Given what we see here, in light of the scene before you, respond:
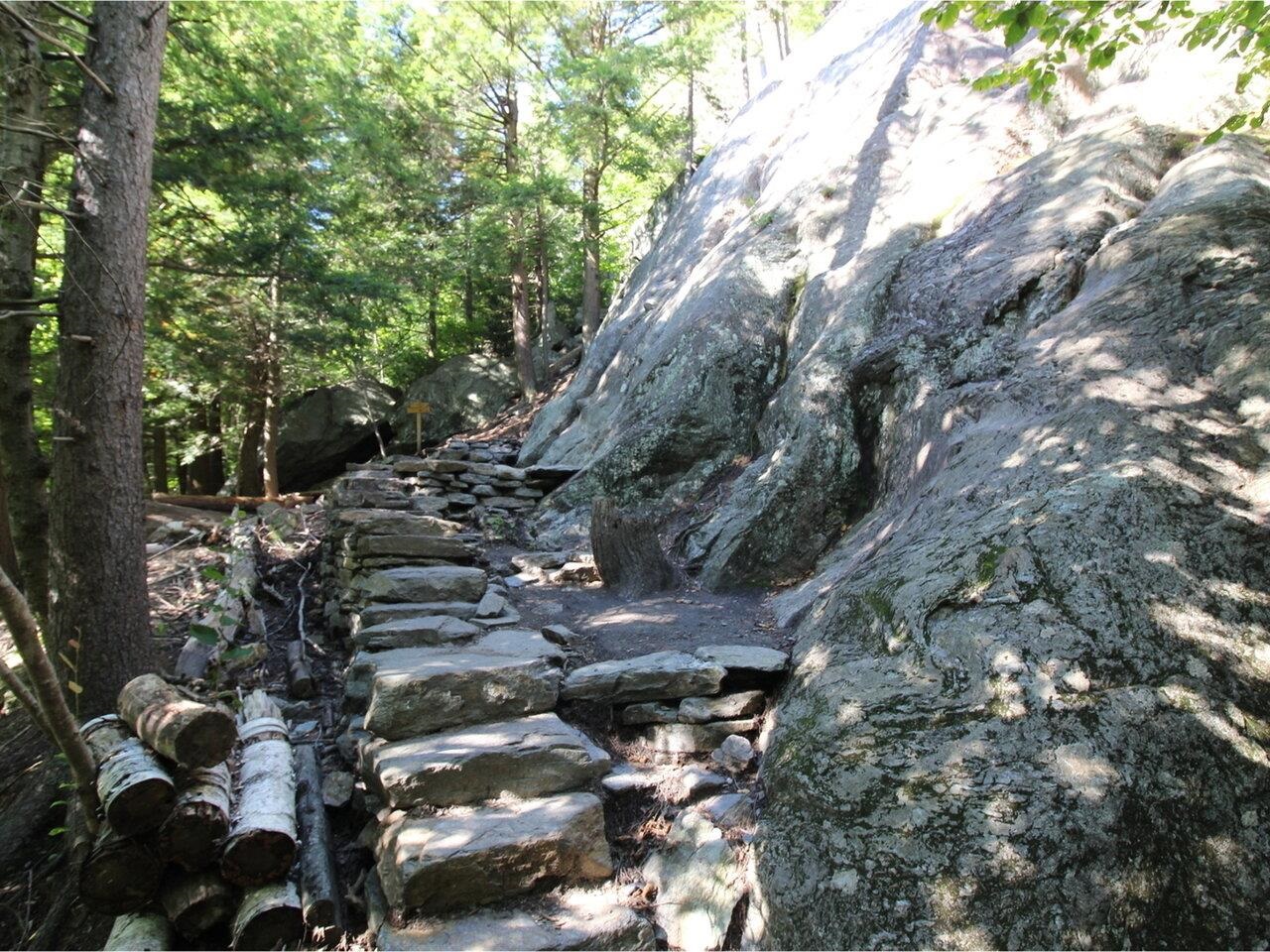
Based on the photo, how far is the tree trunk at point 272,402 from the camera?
13733 mm

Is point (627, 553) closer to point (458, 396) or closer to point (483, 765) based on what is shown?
point (483, 765)

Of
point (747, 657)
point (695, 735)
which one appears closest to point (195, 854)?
point (695, 735)

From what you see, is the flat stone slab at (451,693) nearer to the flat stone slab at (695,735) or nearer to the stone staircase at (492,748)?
the stone staircase at (492,748)

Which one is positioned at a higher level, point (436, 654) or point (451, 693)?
point (436, 654)

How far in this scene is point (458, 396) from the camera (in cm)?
1838

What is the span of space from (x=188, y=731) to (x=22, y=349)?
423cm

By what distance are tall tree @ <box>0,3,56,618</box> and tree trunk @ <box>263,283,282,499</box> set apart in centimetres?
775

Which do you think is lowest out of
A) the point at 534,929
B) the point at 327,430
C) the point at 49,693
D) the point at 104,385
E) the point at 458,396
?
the point at 534,929

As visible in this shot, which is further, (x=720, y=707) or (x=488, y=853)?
(x=720, y=707)

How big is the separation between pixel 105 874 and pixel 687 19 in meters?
19.2

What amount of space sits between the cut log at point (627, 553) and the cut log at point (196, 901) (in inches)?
149

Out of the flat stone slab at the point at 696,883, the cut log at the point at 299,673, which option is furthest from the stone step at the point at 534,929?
the cut log at the point at 299,673

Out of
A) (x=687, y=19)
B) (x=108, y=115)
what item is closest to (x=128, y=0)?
(x=108, y=115)

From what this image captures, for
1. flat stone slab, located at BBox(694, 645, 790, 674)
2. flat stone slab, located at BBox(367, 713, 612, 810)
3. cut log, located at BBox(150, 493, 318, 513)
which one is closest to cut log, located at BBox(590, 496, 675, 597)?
flat stone slab, located at BBox(694, 645, 790, 674)
